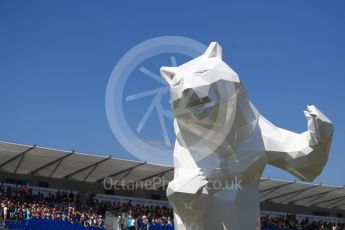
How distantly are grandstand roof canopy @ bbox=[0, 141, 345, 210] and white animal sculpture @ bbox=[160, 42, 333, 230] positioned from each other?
50.9 feet

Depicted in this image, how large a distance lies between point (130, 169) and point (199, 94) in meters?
18.9

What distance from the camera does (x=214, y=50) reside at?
598 centimetres

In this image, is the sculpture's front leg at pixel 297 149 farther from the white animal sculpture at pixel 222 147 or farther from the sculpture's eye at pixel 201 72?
the sculpture's eye at pixel 201 72

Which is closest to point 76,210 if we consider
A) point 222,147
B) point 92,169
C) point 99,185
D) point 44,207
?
point 44,207

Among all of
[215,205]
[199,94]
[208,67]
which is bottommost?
[215,205]

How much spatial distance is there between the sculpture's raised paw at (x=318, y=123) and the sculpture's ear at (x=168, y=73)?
162cm

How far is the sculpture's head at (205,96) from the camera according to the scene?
5289 millimetres

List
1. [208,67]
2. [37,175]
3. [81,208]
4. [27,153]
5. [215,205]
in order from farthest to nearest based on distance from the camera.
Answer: [37,175], [81,208], [27,153], [215,205], [208,67]

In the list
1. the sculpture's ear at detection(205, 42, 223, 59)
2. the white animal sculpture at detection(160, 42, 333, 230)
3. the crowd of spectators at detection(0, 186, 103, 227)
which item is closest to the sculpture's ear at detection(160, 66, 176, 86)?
the white animal sculpture at detection(160, 42, 333, 230)

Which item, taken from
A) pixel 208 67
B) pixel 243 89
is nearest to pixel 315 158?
pixel 243 89

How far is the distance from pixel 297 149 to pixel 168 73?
1.91 metres

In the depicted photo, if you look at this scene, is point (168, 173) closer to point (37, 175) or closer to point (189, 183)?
point (37, 175)

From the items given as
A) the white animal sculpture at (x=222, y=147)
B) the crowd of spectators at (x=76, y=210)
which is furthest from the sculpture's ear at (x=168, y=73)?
the crowd of spectators at (x=76, y=210)

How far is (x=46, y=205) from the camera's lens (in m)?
22.0
